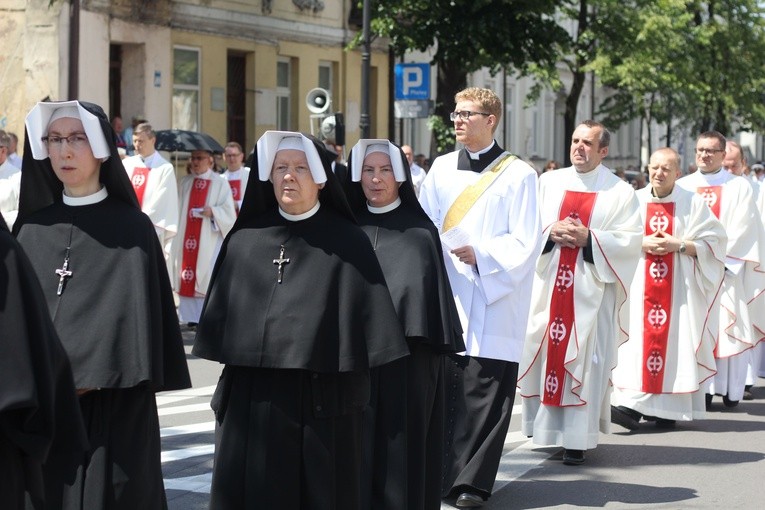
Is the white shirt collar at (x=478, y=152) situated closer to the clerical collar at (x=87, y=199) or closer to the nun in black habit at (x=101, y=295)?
the nun in black habit at (x=101, y=295)

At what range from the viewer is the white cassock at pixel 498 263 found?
7867 millimetres

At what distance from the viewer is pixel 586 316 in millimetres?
9078

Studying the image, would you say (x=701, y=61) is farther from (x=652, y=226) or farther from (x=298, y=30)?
(x=652, y=226)

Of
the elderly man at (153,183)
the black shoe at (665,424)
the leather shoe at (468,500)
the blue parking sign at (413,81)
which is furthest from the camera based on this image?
the blue parking sign at (413,81)

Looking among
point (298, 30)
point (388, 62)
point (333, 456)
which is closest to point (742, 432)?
point (333, 456)

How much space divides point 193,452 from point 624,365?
328 centimetres

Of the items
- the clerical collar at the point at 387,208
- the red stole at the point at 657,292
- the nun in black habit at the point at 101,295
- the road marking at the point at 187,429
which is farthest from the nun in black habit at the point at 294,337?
the red stole at the point at 657,292

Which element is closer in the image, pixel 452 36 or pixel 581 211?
pixel 581 211

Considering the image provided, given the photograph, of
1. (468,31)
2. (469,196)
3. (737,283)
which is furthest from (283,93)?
(469,196)

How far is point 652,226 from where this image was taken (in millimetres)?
10609

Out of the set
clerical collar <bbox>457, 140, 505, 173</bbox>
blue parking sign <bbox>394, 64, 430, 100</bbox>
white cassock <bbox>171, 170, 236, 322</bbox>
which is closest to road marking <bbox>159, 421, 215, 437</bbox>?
clerical collar <bbox>457, 140, 505, 173</bbox>

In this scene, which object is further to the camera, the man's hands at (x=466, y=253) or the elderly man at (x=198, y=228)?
the elderly man at (x=198, y=228)

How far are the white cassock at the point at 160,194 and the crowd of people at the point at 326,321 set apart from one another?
6.54 meters

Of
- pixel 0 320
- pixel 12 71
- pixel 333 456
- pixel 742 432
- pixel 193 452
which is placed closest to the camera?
pixel 0 320
